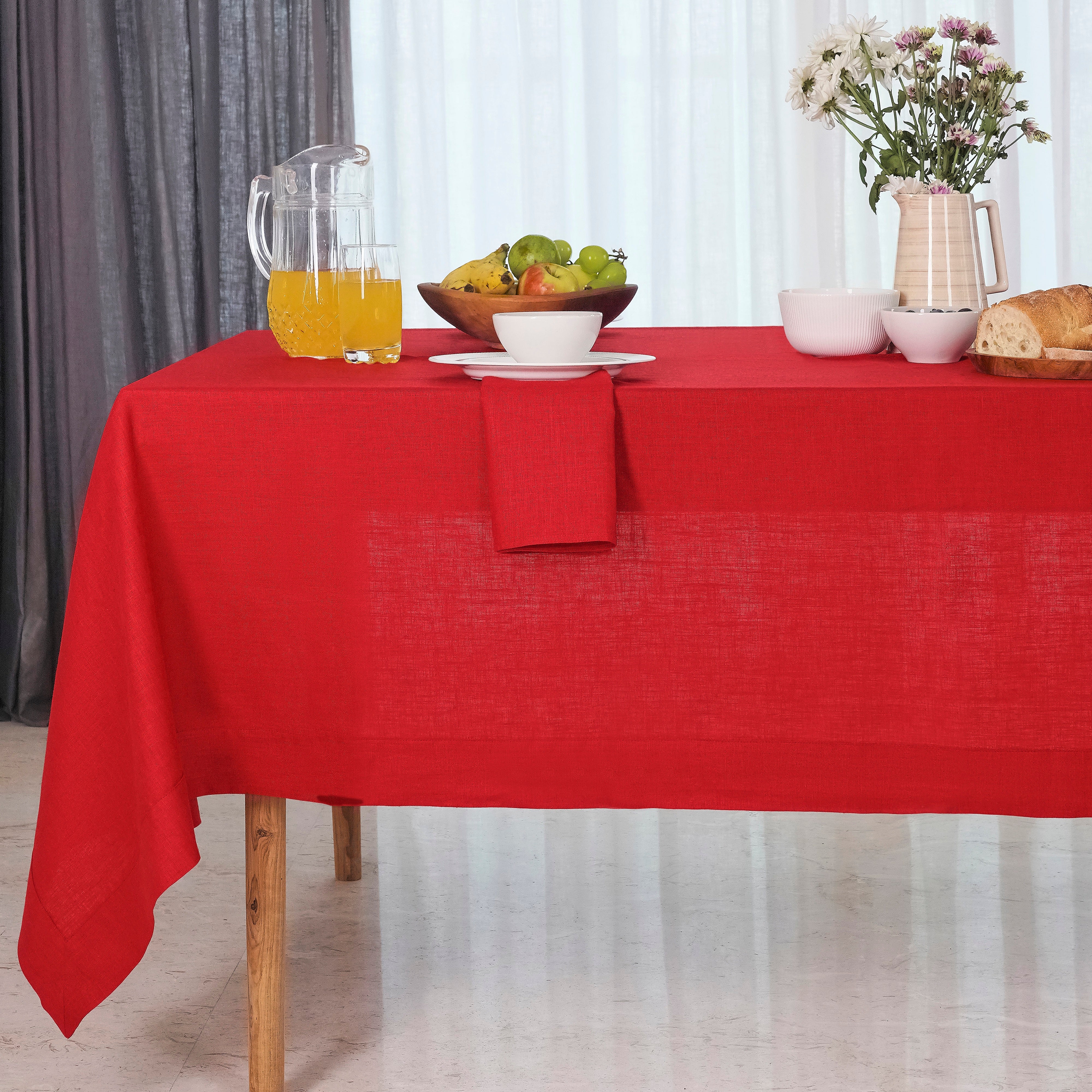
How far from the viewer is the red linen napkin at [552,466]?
4.01ft

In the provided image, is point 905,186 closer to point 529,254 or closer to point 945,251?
point 945,251

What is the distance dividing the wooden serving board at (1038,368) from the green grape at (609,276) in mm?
500

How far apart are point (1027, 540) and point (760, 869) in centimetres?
94

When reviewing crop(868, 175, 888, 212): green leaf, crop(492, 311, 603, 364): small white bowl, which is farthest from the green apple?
crop(868, 175, 888, 212): green leaf

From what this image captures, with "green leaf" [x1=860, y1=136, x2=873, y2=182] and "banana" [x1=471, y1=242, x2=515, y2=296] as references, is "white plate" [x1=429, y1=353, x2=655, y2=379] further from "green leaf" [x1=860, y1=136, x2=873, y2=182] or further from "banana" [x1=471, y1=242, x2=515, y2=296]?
"green leaf" [x1=860, y1=136, x2=873, y2=182]

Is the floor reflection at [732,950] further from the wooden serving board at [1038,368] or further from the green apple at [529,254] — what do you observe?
the green apple at [529,254]

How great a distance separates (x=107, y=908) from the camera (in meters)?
1.34

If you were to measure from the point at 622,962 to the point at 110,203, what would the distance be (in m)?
1.92

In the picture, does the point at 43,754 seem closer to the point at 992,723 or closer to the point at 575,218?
the point at 575,218

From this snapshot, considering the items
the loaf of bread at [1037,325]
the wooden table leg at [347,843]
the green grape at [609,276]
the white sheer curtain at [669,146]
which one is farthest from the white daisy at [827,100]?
the white sheer curtain at [669,146]

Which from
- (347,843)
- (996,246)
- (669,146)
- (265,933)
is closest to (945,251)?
(996,246)

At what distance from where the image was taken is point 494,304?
59.4 inches

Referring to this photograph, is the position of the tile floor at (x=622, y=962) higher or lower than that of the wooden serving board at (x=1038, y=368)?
lower

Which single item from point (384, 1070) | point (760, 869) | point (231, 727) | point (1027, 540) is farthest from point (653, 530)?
point (760, 869)
